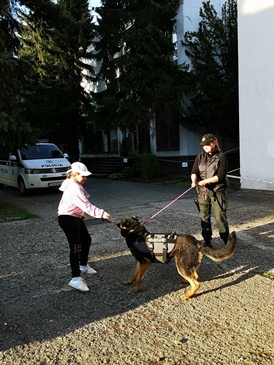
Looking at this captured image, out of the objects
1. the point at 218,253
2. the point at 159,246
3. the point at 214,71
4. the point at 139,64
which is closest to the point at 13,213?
the point at 159,246

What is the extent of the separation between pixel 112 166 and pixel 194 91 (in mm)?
6824

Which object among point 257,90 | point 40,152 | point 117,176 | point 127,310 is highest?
point 257,90

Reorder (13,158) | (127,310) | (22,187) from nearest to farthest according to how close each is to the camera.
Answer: (127,310)
(22,187)
(13,158)

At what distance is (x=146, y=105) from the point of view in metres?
16.8

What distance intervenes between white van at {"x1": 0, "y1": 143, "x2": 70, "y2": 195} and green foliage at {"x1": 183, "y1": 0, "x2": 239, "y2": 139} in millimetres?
6928

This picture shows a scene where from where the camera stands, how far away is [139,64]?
16.3m

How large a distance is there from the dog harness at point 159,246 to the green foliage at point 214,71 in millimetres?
12967

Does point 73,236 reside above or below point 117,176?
above

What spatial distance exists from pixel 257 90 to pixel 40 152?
27.6ft

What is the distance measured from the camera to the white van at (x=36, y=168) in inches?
493

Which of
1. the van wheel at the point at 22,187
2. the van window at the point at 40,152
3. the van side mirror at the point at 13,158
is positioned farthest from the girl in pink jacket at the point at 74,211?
the van side mirror at the point at 13,158

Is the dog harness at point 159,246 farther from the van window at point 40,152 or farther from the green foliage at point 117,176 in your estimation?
the green foliage at point 117,176

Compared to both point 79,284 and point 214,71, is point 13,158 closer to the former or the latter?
point 214,71

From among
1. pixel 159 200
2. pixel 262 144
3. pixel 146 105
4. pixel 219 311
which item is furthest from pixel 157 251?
pixel 146 105
